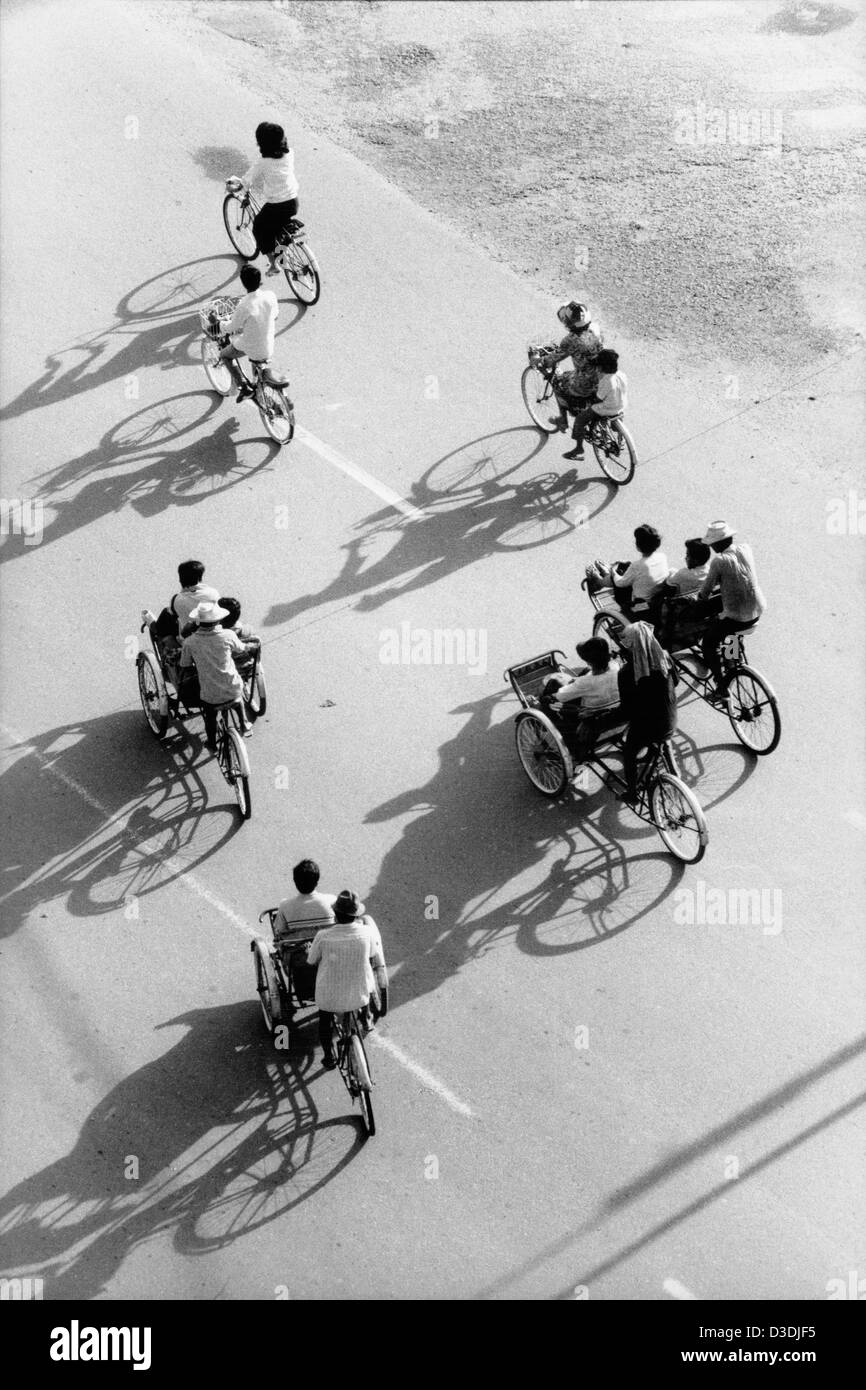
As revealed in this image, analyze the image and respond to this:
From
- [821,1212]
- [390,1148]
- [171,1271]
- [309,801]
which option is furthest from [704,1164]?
[309,801]

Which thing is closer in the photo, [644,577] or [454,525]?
[644,577]

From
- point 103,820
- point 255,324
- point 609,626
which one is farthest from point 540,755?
point 255,324

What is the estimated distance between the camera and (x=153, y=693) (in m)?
12.6

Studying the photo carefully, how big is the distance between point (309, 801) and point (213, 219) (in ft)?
29.1

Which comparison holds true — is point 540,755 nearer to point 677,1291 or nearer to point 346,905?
point 346,905

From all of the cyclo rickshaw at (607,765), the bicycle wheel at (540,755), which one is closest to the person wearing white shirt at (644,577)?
the cyclo rickshaw at (607,765)

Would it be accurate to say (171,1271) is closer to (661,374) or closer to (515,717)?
(515,717)

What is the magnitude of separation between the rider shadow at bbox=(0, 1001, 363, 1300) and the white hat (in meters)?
2.93

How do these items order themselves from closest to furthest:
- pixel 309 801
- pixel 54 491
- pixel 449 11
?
pixel 309 801 → pixel 54 491 → pixel 449 11

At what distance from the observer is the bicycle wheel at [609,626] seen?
12805 millimetres

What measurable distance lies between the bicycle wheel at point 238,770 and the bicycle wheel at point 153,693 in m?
0.75

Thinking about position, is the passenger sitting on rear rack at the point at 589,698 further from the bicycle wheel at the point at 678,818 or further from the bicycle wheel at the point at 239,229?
the bicycle wheel at the point at 239,229

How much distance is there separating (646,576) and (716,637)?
722mm

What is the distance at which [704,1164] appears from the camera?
397 inches
